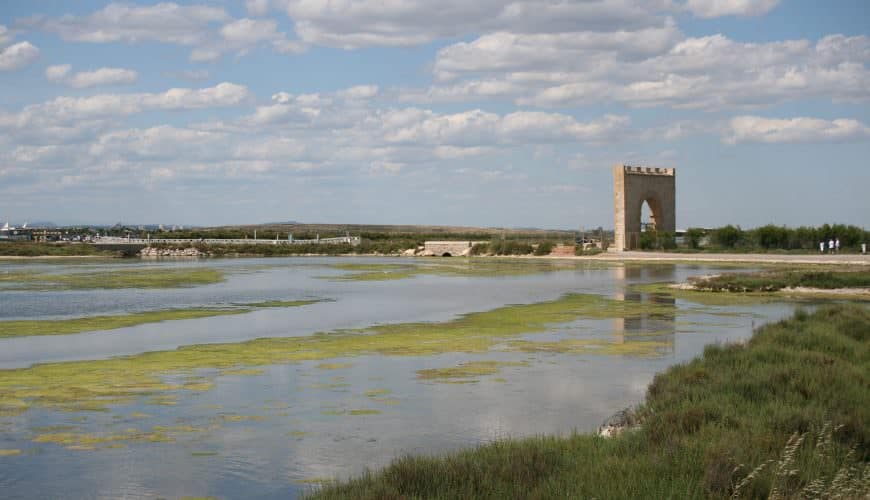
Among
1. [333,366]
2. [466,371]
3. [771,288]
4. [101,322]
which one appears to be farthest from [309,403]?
[771,288]

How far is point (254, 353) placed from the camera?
15523mm

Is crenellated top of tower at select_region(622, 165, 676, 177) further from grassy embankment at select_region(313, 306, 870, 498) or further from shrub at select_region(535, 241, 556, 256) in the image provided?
grassy embankment at select_region(313, 306, 870, 498)

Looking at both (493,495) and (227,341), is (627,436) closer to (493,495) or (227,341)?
(493,495)

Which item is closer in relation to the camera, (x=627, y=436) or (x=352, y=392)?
(x=627, y=436)

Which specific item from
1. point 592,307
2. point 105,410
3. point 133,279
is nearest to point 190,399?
point 105,410

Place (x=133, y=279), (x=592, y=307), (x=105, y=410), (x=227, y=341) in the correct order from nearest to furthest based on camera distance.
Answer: (x=105, y=410) → (x=227, y=341) → (x=592, y=307) → (x=133, y=279)

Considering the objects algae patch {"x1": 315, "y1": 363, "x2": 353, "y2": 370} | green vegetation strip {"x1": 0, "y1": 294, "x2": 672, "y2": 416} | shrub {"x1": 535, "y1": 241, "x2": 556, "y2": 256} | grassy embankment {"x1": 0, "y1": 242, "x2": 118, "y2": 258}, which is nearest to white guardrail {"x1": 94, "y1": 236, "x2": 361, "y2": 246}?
grassy embankment {"x1": 0, "y1": 242, "x2": 118, "y2": 258}

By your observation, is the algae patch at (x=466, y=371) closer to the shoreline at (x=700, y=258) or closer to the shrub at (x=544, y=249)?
the shoreline at (x=700, y=258)

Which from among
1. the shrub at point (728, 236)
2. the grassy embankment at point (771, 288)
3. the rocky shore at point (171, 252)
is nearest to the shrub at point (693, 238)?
the shrub at point (728, 236)

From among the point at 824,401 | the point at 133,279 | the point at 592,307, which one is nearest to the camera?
the point at 824,401

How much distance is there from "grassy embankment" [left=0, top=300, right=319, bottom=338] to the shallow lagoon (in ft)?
2.65

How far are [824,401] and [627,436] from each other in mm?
2364

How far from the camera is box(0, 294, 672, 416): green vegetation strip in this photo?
11.7m

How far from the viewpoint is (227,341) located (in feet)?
57.6
